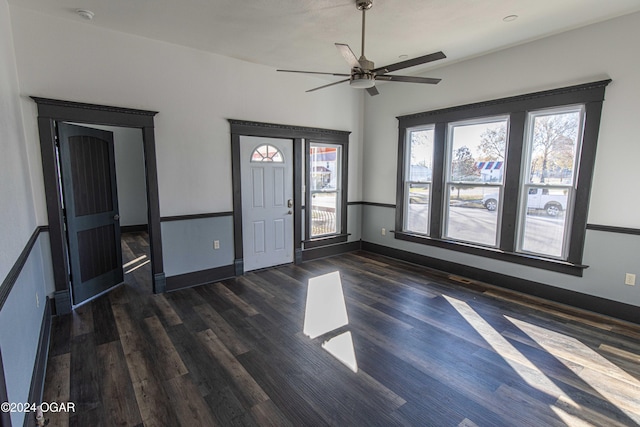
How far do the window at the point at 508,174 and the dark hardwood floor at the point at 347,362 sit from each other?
0.79m

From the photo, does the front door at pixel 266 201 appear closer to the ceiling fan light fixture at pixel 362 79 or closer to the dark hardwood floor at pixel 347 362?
the dark hardwood floor at pixel 347 362

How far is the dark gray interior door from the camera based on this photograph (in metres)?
3.47

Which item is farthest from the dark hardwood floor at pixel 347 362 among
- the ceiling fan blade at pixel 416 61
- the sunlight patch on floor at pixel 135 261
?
the ceiling fan blade at pixel 416 61

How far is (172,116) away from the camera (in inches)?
152

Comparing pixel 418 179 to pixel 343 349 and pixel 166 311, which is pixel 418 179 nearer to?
pixel 343 349

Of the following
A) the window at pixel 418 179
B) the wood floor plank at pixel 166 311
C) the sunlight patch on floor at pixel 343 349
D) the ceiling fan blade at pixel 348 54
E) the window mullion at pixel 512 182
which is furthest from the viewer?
the window at pixel 418 179

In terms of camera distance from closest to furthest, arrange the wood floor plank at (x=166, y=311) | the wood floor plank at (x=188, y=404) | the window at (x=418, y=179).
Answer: the wood floor plank at (x=188, y=404) < the wood floor plank at (x=166, y=311) < the window at (x=418, y=179)

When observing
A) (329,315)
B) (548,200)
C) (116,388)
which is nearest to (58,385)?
(116,388)

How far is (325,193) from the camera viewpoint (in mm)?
5590

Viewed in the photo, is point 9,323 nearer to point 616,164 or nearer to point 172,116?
point 172,116

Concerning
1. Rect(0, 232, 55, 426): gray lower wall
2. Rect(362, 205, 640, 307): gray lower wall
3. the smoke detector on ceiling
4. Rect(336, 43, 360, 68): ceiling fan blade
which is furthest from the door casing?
Rect(362, 205, 640, 307): gray lower wall

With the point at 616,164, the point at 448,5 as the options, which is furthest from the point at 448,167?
the point at 448,5

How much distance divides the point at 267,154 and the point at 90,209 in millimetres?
2358

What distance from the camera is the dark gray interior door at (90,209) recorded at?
3471mm
